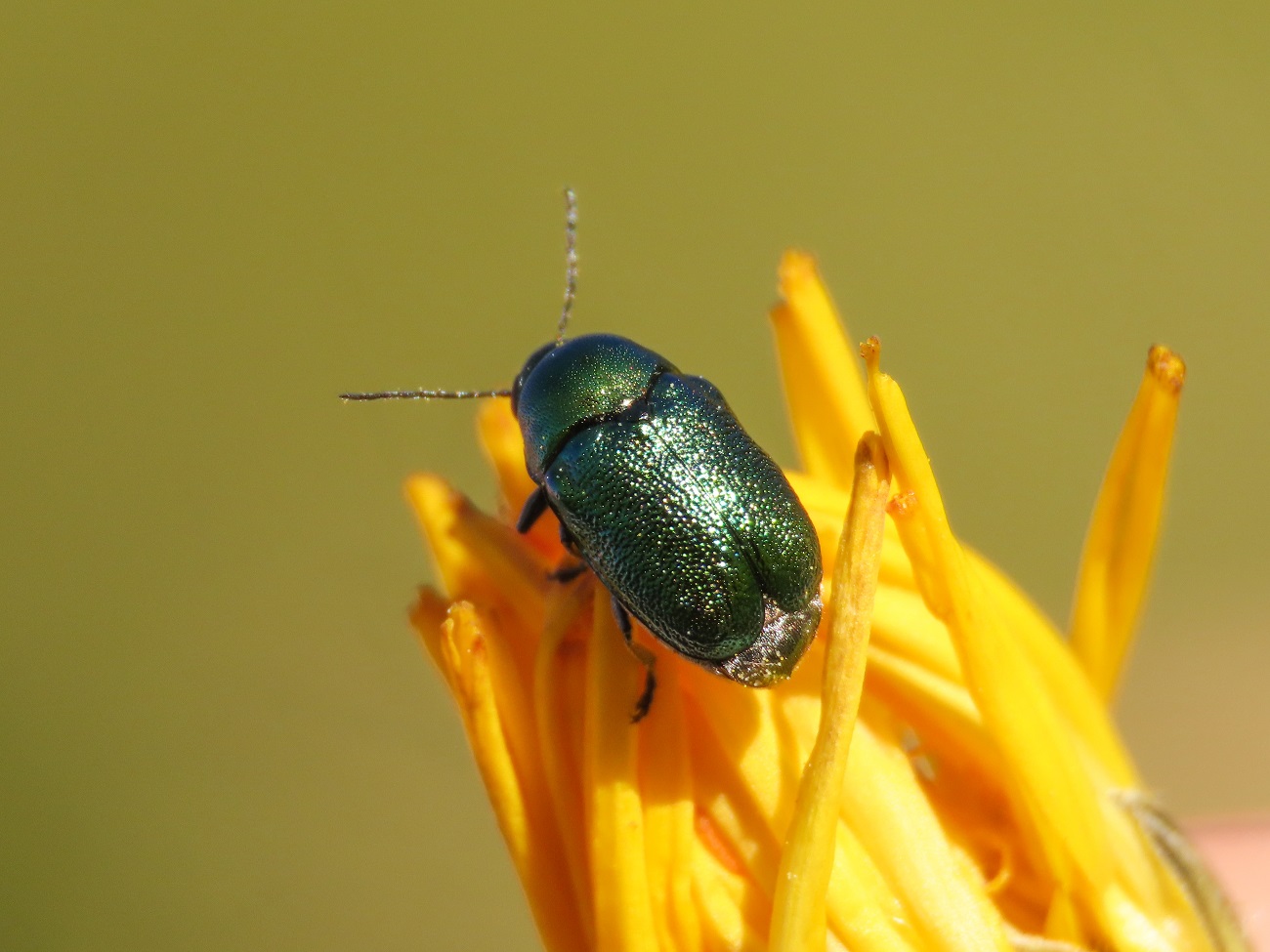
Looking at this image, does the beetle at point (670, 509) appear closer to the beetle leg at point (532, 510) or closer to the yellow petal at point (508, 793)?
the beetle leg at point (532, 510)

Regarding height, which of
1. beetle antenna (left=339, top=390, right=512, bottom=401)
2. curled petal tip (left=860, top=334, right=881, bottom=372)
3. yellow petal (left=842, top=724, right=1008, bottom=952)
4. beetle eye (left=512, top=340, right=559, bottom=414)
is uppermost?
curled petal tip (left=860, top=334, right=881, bottom=372)

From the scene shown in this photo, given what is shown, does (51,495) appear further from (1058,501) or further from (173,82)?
(1058,501)

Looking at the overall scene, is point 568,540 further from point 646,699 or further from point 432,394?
point 432,394

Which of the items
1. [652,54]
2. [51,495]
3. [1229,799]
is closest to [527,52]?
[652,54]

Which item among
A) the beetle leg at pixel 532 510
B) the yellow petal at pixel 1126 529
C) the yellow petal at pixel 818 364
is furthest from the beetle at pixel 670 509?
the yellow petal at pixel 1126 529

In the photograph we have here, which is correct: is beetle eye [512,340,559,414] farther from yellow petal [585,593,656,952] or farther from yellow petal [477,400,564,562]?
yellow petal [585,593,656,952]

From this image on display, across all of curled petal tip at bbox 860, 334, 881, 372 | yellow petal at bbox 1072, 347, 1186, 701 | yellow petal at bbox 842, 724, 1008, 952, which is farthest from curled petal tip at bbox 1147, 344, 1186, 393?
yellow petal at bbox 842, 724, 1008, 952
